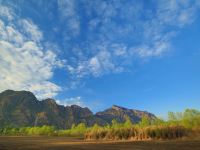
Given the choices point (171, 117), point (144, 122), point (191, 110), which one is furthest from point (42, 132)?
point (191, 110)

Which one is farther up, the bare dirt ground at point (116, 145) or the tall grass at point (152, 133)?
the tall grass at point (152, 133)

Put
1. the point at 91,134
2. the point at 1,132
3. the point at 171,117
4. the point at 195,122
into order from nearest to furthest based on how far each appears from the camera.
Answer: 1. the point at 91,134
2. the point at 195,122
3. the point at 171,117
4. the point at 1,132

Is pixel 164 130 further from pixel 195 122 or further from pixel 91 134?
pixel 195 122

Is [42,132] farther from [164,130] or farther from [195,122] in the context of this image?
[164,130]

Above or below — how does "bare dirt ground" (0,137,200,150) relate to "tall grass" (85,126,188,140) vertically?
below

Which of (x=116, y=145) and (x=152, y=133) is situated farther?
(x=152, y=133)

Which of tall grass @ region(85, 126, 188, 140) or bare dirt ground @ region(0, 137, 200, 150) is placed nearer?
bare dirt ground @ region(0, 137, 200, 150)

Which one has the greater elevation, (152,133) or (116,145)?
(152,133)

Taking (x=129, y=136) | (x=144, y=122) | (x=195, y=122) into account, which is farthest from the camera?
(x=144, y=122)

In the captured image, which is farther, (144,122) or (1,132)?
(1,132)

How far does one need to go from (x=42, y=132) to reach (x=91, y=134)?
110 m

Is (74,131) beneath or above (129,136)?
above

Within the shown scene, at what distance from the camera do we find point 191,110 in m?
105

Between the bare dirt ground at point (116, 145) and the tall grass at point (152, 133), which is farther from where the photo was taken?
the tall grass at point (152, 133)
